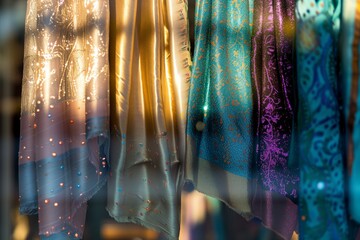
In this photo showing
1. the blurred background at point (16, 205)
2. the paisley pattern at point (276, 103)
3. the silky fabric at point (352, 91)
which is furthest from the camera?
the blurred background at point (16, 205)

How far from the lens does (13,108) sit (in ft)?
5.42

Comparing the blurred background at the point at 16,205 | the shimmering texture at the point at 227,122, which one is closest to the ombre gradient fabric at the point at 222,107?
the shimmering texture at the point at 227,122

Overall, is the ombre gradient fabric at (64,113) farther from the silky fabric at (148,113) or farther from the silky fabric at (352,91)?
the silky fabric at (352,91)

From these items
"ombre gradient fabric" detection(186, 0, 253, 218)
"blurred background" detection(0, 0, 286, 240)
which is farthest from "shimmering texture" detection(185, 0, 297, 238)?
"blurred background" detection(0, 0, 286, 240)

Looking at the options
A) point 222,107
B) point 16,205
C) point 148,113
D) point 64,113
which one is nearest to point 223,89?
point 222,107

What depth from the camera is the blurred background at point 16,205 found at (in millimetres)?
1595

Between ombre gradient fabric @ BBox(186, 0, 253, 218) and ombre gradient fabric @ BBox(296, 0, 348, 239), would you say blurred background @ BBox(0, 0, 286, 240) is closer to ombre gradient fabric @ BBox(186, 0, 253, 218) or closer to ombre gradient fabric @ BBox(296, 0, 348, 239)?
ombre gradient fabric @ BBox(186, 0, 253, 218)

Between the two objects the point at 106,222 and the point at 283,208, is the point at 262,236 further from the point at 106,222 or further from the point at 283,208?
the point at 106,222

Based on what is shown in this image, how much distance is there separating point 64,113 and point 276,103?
544 millimetres

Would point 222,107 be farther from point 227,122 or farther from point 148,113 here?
point 148,113

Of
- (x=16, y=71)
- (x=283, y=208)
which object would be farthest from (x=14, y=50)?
(x=283, y=208)

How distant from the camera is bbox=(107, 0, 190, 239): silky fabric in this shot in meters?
1.48

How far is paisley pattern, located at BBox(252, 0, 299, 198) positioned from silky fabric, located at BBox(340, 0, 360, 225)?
131mm

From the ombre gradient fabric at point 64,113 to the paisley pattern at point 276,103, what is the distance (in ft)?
1.28
